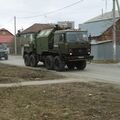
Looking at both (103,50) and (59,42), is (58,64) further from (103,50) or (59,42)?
(103,50)

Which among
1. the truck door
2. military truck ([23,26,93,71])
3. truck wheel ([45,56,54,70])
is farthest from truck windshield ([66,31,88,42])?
truck wheel ([45,56,54,70])

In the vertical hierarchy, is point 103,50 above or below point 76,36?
below

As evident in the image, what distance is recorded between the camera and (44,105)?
12.4m

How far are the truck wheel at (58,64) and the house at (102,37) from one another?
18.5 meters

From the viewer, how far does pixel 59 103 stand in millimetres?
12711

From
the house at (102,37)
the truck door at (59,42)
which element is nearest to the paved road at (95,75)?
the truck door at (59,42)

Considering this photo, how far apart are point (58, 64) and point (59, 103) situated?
Answer: 16.7m

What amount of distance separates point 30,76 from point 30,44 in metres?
11.7

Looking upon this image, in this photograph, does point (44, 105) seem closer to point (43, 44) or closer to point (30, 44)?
point (43, 44)

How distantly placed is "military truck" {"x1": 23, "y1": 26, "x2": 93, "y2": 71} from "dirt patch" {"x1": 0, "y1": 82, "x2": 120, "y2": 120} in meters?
12.1

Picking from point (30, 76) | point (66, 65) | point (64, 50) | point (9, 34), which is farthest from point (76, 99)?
point (9, 34)

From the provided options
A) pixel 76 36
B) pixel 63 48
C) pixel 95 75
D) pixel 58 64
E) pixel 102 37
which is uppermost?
pixel 102 37

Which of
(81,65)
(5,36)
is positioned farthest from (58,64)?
(5,36)

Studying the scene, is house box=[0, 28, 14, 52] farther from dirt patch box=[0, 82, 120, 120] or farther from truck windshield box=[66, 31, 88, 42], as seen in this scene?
dirt patch box=[0, 82, 120, 120]
